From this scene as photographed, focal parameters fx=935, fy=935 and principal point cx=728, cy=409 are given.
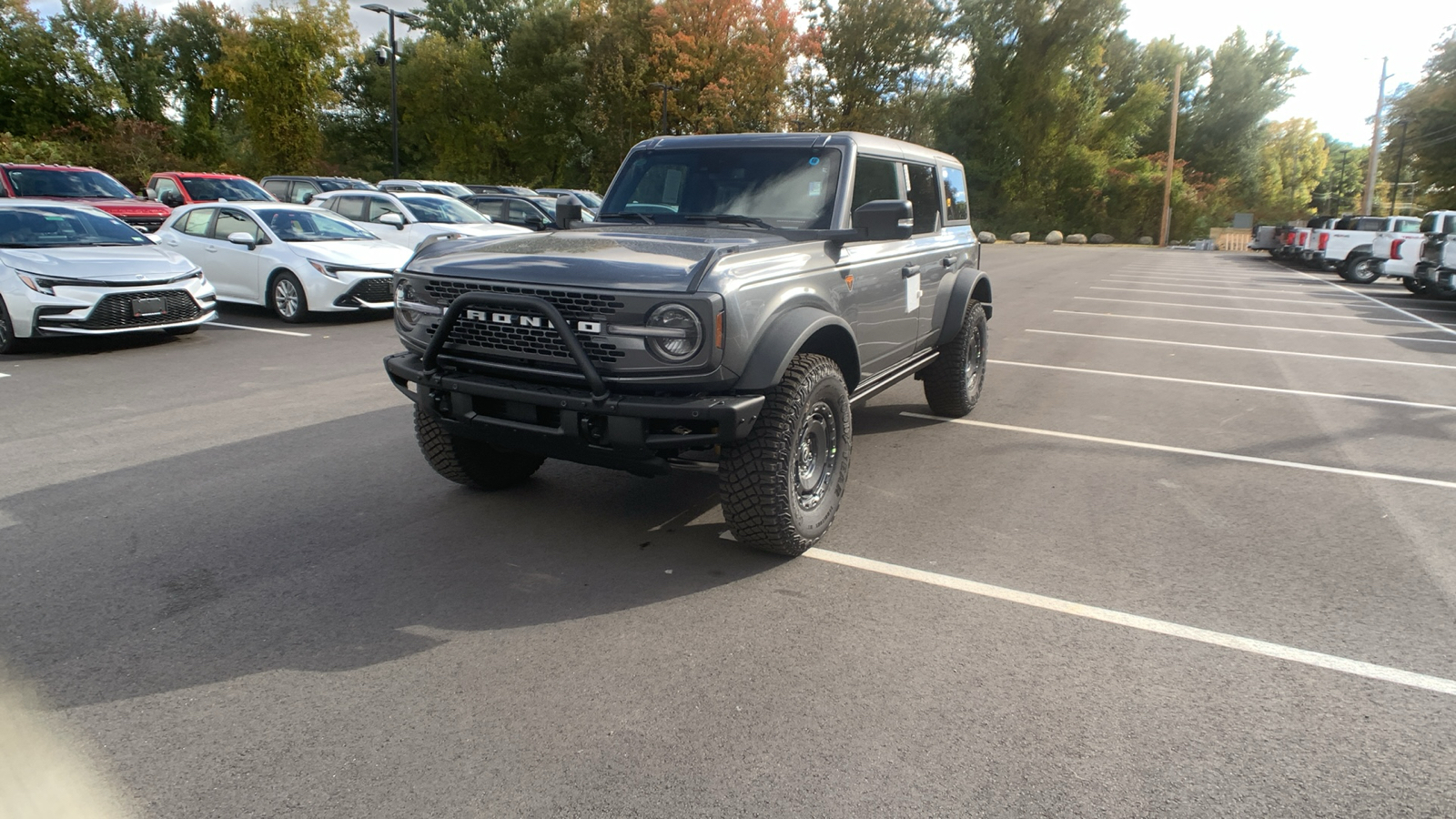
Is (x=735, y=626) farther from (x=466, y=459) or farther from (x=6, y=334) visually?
(x=6, y=334)

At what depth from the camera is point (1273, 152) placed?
3332 inches

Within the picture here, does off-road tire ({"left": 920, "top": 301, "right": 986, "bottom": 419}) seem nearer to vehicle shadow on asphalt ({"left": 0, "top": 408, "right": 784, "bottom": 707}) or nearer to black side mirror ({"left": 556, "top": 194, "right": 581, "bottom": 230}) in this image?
vehicle shadow on asphalt ({"left": 0, "top": 408, "right": 784, "bottom": 707})

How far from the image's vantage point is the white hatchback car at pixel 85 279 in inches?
365

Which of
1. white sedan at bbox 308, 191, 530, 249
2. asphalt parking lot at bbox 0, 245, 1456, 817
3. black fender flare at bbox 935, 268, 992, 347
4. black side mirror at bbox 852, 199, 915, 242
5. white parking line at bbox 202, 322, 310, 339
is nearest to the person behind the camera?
asphalt parking lot at bbox 0, 245, 1456, 817

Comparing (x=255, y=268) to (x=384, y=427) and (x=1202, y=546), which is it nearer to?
(x=384, y=427)

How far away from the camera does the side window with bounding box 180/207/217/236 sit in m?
13.1

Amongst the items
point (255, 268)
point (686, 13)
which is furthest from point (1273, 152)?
point (255, 268)

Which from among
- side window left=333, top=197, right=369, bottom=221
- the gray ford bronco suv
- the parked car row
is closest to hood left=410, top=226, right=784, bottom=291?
the gray ford bronco suv

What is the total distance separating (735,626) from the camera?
3736 millimetres

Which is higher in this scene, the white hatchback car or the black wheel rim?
the white hatchback car

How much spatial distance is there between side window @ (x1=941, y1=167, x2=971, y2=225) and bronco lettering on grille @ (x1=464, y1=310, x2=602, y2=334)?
3.80 m

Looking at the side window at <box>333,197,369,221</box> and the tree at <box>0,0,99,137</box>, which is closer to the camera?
the side window at <box>333,197,369,221</box>

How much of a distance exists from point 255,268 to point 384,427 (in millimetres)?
7088

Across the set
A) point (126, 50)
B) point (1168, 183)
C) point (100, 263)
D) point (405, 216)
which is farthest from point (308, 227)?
point (126, 50)
